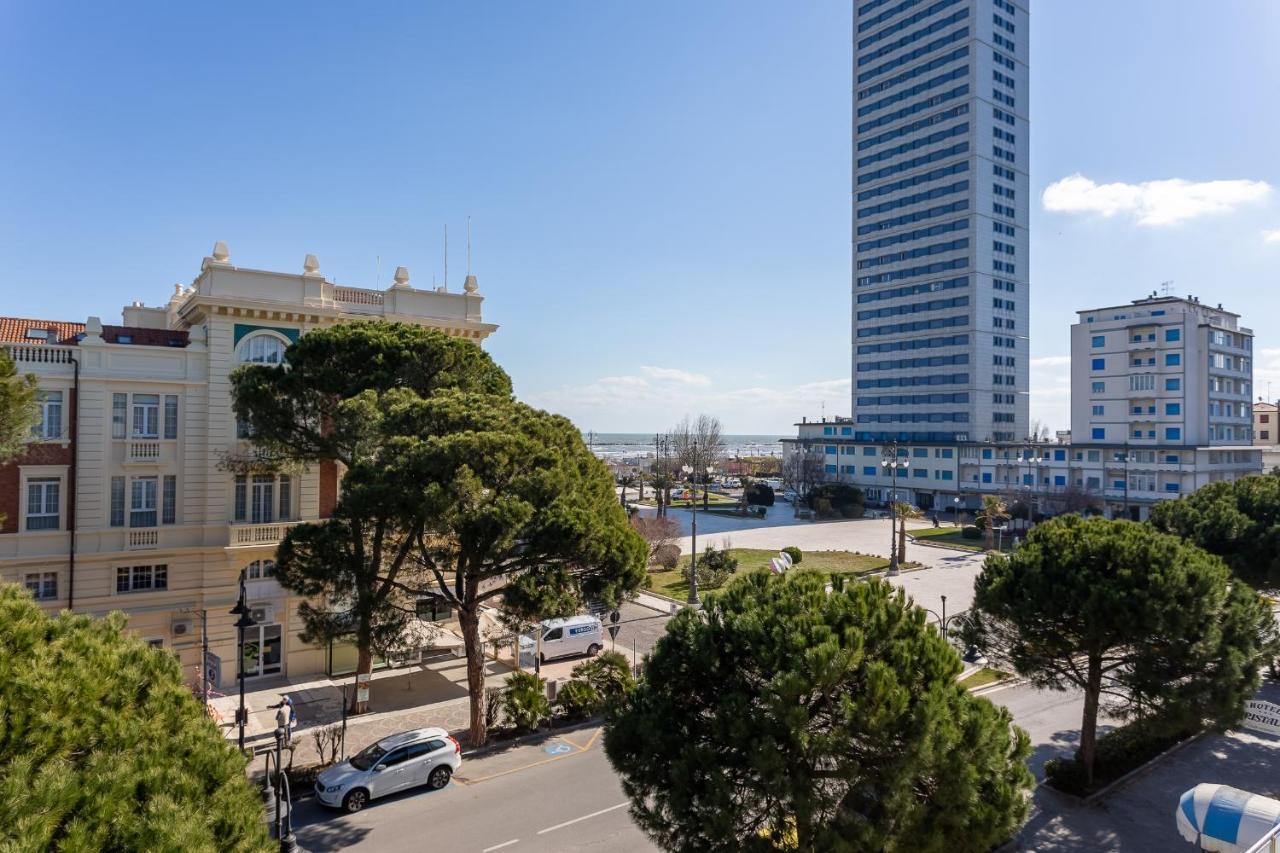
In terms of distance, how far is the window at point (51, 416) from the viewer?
73.0ft

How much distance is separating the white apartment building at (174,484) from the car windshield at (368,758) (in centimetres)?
746

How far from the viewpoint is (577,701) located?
851 inches

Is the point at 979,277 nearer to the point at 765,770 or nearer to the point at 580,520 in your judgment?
the point at 580,520

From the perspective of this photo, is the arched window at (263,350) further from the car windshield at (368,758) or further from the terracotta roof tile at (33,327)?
the car windshield at (368,758)

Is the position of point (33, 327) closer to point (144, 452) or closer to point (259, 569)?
point (144, 452)

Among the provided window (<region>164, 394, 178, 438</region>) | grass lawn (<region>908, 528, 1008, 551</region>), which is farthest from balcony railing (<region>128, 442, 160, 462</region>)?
grass lawn (<region>908, 528, 1008, 551</region>)

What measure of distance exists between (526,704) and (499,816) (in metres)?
4.90

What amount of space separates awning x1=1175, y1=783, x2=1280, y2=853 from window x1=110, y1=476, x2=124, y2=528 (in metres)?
28.1

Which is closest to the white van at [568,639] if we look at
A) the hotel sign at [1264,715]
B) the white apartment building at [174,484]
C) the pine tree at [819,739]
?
the white apartment building at [174,484]

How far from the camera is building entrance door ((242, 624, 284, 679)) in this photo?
25016 mm

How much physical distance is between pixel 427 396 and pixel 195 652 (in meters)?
11.6

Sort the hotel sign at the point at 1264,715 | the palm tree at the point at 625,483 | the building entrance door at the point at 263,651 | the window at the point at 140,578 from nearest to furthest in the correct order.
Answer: the hotel sign at the point at 1264,715 → the window at the point at 140,578 → the building entrance door at the point at 263,651 → the palm tree at the point at 625,483

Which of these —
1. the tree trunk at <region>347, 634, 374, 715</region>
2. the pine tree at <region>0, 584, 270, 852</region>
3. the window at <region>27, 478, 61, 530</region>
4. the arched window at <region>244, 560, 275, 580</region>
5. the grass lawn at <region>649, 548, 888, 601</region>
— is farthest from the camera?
the grass lawn at <region>649, 548, 888, 601</region>

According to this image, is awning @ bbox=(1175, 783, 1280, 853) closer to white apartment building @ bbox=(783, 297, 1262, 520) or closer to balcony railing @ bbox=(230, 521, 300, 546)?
balcony railing @ bbox=(230, 521, 300, 546)
